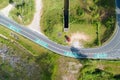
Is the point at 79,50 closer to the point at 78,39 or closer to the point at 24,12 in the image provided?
the point at 78,39

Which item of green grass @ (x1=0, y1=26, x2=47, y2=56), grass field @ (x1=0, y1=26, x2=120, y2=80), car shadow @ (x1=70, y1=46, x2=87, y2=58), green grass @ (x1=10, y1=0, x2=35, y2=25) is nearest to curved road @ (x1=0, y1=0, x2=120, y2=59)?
car shadow @ (x1=70, y1=46, x2=87, y2=58)

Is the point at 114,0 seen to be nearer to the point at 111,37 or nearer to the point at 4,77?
the point at 111,37

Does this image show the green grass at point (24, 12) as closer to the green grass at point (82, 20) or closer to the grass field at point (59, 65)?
the green grass at point (82, 20)

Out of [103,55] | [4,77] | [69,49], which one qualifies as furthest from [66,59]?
[4,77]

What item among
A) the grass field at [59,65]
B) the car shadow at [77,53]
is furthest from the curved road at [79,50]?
the grass field at [59,65]

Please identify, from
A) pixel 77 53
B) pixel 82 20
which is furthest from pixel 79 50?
pixel 82 20

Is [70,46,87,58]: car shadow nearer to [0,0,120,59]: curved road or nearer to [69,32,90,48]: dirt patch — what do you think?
[0,0,120,59]: curved road
